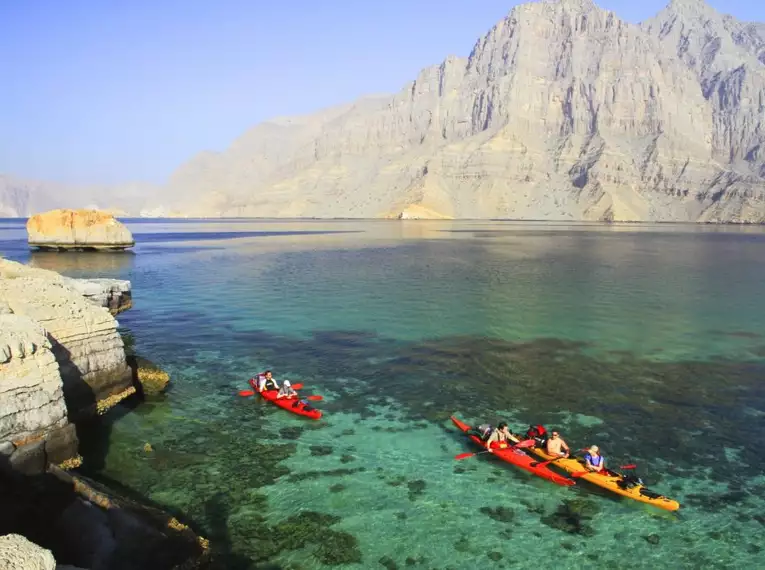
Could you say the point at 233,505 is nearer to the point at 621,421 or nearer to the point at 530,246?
the point at 621,421

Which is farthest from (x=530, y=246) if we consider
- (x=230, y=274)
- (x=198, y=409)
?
(x=198, y=409)

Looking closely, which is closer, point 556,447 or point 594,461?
point 594,461

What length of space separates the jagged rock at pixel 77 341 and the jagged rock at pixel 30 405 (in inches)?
108

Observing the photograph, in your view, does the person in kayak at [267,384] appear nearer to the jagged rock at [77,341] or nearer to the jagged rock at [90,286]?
the jagged rock at [77,341]

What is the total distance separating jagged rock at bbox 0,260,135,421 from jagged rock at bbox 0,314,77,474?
2.75 m

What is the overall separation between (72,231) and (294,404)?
8227 centimetres

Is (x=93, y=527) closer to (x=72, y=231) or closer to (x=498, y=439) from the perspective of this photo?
(x=498, y=439)

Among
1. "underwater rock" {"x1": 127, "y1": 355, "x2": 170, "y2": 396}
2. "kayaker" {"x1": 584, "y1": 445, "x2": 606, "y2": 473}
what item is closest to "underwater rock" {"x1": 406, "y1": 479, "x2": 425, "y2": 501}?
"kayaker" {"x1": 584, "y1": 445, "x2": 606, "y2": 473}

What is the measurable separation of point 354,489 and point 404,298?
32.7 meters

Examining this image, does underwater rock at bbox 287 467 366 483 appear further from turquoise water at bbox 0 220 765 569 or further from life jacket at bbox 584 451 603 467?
life jacket at bbox 584 451 603 467

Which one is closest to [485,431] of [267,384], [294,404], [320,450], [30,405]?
[320,450]

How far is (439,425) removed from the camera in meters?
21.3

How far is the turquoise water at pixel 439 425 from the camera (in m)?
14.4

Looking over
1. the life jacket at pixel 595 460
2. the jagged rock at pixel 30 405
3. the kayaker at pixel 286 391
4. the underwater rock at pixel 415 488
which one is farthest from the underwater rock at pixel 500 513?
the jagged rock at pixel 30 405
